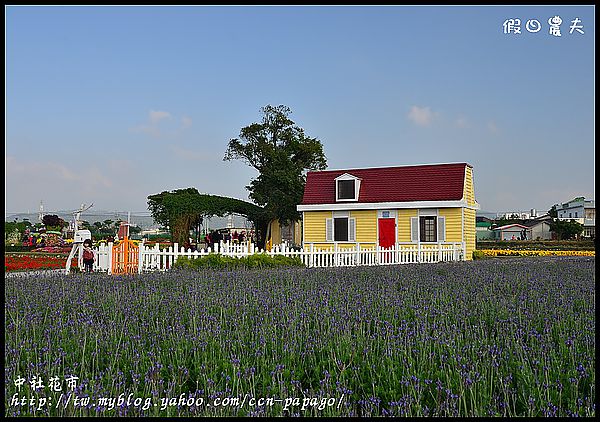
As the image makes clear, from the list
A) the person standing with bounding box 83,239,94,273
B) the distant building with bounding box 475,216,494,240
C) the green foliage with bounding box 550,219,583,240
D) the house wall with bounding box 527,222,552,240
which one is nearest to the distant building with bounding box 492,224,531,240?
the distant building with bounding box 475,216,494,240

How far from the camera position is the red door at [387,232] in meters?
30.0

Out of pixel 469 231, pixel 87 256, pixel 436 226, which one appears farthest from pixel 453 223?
pixel 87 256

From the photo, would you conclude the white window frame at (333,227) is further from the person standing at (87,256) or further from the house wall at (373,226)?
the person standing at (87,256)

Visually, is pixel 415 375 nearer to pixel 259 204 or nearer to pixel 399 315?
pixel 399 315

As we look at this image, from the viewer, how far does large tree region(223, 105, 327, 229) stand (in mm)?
37875

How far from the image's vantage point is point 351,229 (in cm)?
3072

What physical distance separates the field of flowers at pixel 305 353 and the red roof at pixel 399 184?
2035 centimetres

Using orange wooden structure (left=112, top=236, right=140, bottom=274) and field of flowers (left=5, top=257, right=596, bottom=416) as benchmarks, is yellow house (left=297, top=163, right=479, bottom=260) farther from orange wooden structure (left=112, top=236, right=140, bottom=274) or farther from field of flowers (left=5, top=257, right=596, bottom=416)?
field of flowers (left=5, top=257, right=596, bottom=416)

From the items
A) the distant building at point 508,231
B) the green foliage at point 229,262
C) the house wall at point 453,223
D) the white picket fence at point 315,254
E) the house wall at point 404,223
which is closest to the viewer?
the green foliage at point 229,262

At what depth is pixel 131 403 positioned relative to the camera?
14.2 feet

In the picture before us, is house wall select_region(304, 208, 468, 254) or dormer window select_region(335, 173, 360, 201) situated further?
dormer window select_region(335, 173, 360, 201)

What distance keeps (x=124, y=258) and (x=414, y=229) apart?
15476mm

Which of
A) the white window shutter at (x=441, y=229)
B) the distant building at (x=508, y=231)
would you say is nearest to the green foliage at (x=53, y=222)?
the white window shutter at (x=441, y=229)

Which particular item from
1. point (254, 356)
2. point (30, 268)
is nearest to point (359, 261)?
point (30, 268)
